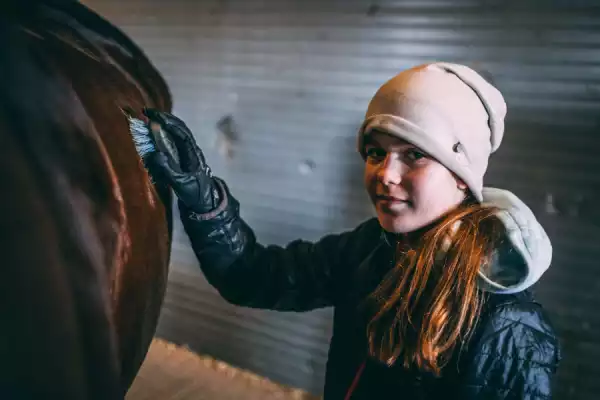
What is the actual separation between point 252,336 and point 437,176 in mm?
887

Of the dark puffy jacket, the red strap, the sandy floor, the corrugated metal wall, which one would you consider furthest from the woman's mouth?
the sandy floor

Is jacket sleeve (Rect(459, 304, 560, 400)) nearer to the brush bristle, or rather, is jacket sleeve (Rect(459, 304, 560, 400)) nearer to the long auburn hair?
the long auburn hair

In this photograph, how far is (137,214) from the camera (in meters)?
0.75

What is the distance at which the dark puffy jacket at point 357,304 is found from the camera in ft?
2.45

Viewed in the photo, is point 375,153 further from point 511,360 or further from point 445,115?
point 511,360

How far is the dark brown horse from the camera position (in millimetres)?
545

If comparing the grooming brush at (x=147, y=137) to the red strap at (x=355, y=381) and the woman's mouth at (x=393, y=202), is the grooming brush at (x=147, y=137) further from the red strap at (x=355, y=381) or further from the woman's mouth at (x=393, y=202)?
the red strap at (x=355, y=381)

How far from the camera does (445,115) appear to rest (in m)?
0.73

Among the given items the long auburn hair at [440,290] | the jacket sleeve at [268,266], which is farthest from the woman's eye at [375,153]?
the jacket sleeve at [268,266]

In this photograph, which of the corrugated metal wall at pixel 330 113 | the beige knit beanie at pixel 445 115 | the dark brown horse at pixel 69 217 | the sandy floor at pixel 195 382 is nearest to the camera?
the dark brown horse at pixel 69 217

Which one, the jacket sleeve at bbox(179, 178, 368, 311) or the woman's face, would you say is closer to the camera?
the woman's face

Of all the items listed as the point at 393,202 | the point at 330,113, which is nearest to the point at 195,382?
the point at 330,113

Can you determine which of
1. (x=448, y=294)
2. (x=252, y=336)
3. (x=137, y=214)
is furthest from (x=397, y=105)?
(x=252, y=336)

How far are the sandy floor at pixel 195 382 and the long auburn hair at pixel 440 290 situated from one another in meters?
0.68
